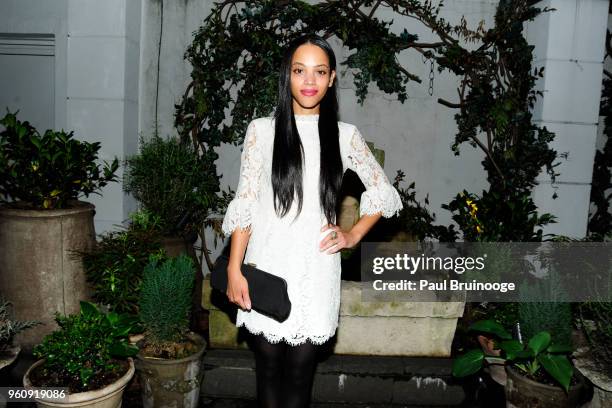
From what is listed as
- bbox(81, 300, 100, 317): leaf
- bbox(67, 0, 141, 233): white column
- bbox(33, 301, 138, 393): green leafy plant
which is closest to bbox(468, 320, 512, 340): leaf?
bbox(33, 301, 138, 393): green leafy plant

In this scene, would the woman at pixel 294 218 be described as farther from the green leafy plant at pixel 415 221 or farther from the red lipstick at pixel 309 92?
the green leafy plant at pixel 415 221

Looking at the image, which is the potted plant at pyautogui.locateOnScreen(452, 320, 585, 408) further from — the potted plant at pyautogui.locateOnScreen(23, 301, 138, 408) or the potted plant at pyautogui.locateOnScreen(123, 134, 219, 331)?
the potted plant at pyautogui.locateOnScreen(123, 134, 219, 331)

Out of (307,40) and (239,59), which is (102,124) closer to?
(239,59)

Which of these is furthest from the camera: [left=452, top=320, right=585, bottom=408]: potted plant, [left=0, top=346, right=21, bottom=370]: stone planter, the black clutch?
[left=0, top=346, right=21, bottom=370]: stone planter

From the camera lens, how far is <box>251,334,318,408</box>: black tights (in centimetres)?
236

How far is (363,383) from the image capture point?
12.1 feet

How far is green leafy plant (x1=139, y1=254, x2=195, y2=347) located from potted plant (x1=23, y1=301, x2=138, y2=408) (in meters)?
0.18

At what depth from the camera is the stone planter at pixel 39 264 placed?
3.64 metres

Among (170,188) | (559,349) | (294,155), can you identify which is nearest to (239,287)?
(294,155)

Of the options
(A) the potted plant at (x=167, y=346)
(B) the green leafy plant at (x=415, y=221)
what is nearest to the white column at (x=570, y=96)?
(B) the green leafy plant at (x=415, y=221)

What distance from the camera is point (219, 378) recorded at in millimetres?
3748

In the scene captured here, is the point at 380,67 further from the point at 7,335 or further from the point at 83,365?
the point at 7,335

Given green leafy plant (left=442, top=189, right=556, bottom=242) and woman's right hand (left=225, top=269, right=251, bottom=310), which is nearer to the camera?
woman's right hand (left=225, top=269, right=251, bottom=310)

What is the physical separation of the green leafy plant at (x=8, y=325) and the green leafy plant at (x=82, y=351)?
1.15 ft
